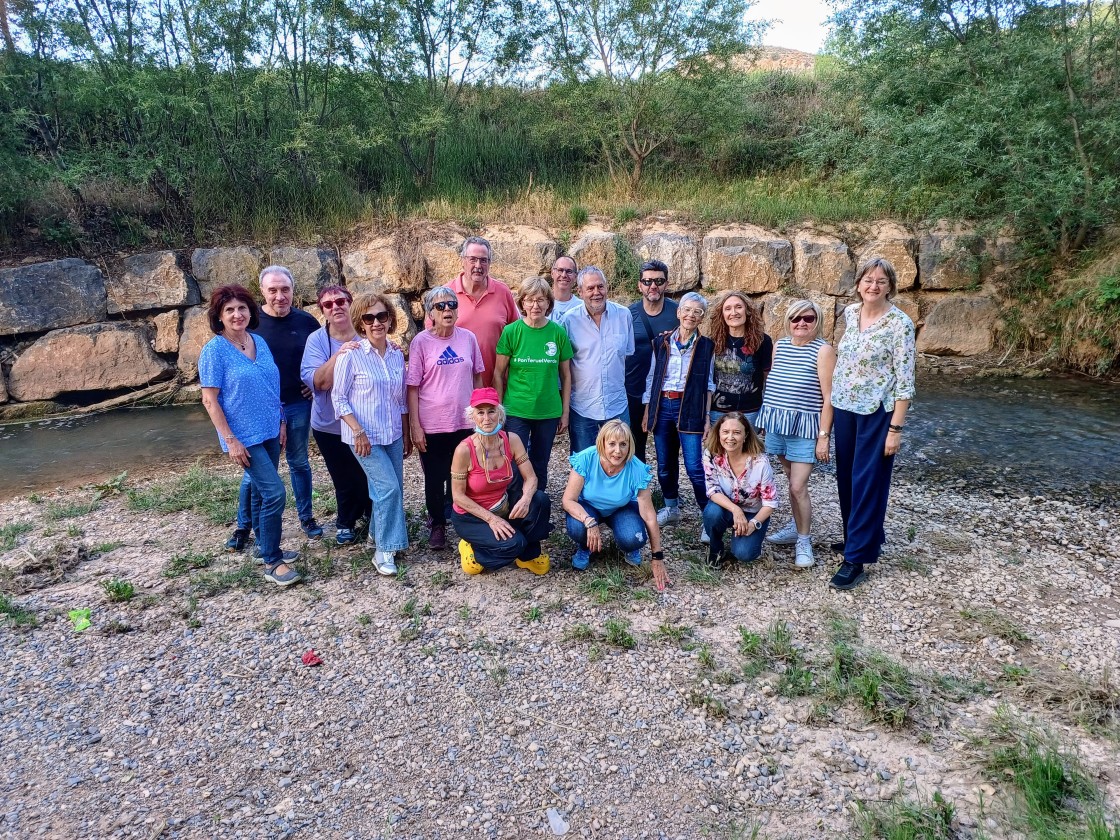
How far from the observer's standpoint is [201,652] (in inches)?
144

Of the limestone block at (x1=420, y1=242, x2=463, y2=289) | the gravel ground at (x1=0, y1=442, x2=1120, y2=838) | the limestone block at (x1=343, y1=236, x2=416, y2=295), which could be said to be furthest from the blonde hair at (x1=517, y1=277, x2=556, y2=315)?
the limestone block at (x1=343, y1=236, x2=416, y2=295)

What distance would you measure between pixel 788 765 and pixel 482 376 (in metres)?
2.93

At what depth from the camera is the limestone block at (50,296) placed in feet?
31.7

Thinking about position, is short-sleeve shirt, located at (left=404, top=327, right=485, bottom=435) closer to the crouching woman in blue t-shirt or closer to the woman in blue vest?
the crouching woman in blue t-shirt

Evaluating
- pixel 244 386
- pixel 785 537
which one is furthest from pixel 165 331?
pixel 785 537

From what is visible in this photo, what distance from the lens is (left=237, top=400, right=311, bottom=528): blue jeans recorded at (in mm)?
4684

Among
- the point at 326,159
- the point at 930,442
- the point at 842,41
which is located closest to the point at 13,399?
the point at 326,159

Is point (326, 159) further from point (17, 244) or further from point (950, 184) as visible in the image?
point (950, 184)

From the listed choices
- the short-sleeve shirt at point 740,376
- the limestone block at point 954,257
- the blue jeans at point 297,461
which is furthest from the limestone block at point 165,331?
the limestone block at point 954,257

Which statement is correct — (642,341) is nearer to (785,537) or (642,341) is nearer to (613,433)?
(613,433)

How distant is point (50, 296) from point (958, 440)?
1209cm

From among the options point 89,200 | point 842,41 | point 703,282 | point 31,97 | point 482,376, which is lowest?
point 482,376

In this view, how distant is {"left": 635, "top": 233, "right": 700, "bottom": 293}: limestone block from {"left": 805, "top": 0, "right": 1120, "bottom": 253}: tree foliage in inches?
124

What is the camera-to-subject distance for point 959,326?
34.6 ft
